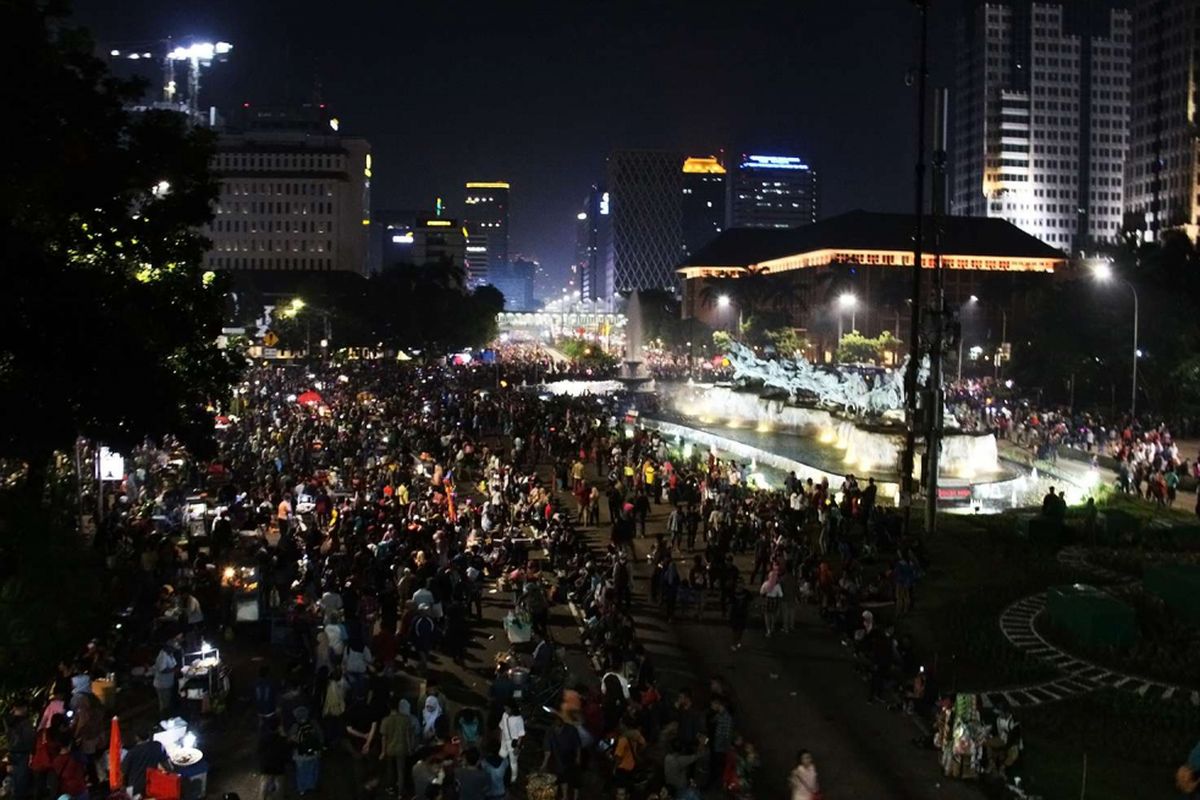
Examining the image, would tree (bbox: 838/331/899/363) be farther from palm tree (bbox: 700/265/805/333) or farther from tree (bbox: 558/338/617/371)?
palm tree (bbox: 700/265/805/333)

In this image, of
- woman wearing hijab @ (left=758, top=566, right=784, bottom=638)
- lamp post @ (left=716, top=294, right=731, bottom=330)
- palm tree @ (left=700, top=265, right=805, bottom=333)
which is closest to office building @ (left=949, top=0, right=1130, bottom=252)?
lamp post @ (left=716, top=294, right=731, bottom=330)

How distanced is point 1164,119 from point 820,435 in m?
92.2

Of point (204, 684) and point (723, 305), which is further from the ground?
point (723, 305)

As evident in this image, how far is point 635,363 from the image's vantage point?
93562 millimetres

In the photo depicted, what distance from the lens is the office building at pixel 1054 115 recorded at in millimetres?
152750

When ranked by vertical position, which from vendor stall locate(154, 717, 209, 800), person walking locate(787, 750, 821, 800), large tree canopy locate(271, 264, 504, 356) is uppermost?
large tree canopy locate(271, 264, 504, 356)

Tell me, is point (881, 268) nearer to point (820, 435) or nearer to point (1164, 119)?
point (1164, 119)

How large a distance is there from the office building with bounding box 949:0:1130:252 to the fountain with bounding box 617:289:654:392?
61.1 m

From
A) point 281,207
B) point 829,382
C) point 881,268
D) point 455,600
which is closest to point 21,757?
point 455,600

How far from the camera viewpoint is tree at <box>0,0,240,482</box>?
14.7 meters

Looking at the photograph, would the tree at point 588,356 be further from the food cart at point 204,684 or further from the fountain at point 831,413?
the food cart at point 204,684

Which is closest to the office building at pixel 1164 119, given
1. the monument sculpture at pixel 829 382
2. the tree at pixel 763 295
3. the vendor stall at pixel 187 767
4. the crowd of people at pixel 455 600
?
the tree at pixel 763 295

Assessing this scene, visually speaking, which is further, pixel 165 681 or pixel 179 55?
pixel 179 55

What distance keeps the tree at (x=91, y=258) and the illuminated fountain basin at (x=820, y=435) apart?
2152 centimetres
